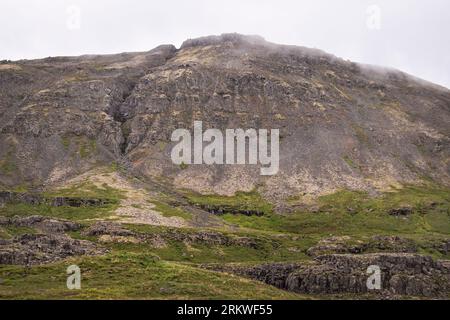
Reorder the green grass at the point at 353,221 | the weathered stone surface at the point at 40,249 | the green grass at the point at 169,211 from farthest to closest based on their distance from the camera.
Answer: the green grass at the point at 353,221
the green grass at the point at 169,211
the weathered stone surface at the point at 40,249

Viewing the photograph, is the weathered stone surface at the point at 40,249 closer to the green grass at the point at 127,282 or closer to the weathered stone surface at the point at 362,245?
the green grass at the point at 127,282

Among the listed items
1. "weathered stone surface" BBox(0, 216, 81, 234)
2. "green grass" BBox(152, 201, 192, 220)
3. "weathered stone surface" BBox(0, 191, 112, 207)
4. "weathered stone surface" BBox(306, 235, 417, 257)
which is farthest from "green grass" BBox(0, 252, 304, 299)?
"weathered stone surface" BBox(0, 191, 112, 207)

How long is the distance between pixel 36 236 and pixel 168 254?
3161 centimetres

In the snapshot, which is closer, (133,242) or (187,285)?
(187,285)

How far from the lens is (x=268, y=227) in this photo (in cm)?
18450

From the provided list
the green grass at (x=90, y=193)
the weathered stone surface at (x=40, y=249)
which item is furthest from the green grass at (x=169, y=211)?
the weathered stone surface at (x=40, y=249)

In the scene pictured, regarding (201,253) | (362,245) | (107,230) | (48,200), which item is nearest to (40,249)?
(107,230)

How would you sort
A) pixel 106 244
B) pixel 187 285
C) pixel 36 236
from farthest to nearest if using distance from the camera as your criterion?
1. pixel 106 244
2. pixel 36 236
3. pixel 187 285

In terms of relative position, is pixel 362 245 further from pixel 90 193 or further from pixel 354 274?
pixel 90 193

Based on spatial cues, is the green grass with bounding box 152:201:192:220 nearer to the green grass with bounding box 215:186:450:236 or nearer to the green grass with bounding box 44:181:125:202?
the green grass with bounding box 44:181:125:202
